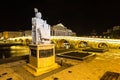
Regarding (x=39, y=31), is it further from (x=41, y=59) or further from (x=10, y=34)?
Answer: (x=10, y=34)

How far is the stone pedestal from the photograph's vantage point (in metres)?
10.0

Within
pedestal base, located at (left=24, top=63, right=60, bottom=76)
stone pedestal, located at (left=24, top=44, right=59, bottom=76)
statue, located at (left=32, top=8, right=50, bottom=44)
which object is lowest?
pedestal base, located at (left=24, top=63, right=60, bottom=76)

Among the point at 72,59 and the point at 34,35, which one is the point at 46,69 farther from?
the point at 72,59

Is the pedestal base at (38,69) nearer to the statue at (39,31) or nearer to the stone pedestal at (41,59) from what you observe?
the stone pedestal at (41,59)

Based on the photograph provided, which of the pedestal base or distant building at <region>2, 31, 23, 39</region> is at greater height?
distant building at <region>2, 31, 23, 39</region>

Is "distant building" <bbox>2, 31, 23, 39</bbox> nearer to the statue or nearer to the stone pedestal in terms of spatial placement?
the statue

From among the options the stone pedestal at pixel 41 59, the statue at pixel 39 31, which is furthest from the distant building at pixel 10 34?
the stone pedestal at pixel 41 59

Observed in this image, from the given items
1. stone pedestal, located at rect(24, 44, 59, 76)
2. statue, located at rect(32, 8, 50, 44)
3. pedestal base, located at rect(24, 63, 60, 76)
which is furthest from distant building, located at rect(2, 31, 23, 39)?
stone pedestal, located at rect(24, 44, 59, 76)

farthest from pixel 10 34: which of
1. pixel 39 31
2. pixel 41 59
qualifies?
pixel 41 59

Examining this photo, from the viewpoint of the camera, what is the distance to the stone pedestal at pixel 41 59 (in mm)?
10016

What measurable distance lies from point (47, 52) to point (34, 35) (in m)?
2.05

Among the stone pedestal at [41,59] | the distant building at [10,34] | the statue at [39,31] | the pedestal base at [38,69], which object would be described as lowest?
the pedestal base at [38,69]

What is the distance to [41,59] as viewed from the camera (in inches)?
401

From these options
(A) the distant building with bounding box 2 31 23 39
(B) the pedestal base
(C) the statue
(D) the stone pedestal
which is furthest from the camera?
(A) the distant building with bounding box 2 31 23 39
